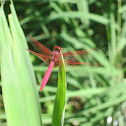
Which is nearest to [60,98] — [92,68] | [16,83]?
[16,83]

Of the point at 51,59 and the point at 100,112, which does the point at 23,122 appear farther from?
the point at 100,112

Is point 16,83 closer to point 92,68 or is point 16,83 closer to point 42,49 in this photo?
point 42,49

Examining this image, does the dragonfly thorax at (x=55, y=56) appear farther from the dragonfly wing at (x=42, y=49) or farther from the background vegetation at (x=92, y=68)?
the background vegetation at (x=92, y=68)

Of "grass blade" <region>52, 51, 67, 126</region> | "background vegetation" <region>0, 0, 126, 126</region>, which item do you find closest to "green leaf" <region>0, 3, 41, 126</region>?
"grass blade" <region>52, 51, 67, 126</region>

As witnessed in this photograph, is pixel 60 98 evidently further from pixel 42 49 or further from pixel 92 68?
pixel 92 68

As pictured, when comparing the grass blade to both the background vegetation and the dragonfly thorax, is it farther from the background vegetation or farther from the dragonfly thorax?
the background vegetation

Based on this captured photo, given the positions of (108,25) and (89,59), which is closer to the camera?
(108,25)

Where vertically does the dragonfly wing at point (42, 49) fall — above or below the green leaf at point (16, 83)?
above

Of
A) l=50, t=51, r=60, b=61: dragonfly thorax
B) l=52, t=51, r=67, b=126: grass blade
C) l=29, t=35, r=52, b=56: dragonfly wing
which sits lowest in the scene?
l=52, t=51, r=67, b=126: grass blade

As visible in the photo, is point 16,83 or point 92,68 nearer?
point 16,83

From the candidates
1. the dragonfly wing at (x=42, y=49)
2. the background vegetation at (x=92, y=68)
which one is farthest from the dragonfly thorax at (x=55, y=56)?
the background vegetation at (x=92, y=68)

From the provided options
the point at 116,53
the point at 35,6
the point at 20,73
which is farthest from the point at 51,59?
the point at 35,6
